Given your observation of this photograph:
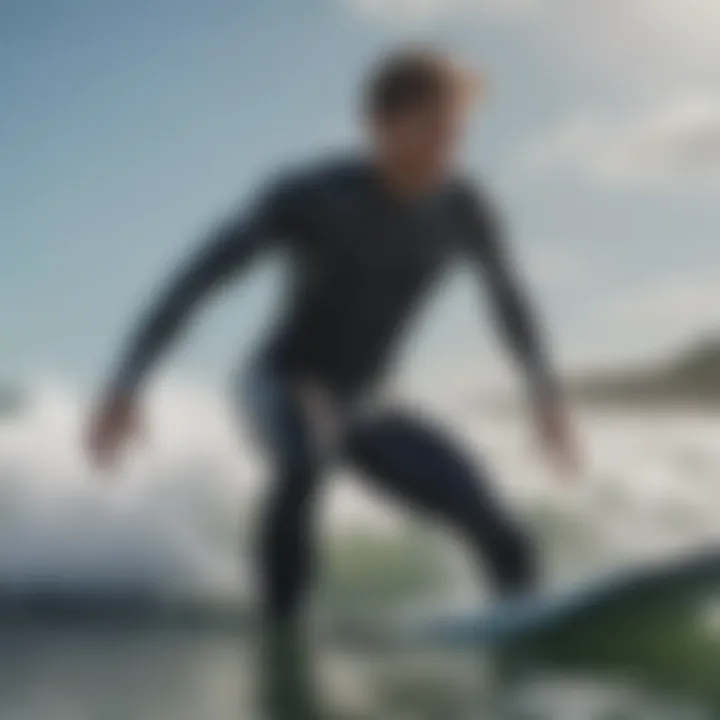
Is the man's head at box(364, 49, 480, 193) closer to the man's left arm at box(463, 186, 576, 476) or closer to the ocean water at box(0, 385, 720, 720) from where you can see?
the man's left arm at box(463, 186, 576, 476)

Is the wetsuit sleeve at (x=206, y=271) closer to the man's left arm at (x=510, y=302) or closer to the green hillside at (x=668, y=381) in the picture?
the man's left arm at (x=510, y=302)

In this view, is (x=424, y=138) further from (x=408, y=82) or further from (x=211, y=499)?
(x=211, y=499)

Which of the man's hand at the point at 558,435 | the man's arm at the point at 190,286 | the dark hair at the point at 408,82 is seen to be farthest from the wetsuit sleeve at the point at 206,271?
the man's hand at the point at 558,435

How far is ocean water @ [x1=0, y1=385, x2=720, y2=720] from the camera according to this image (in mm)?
1346

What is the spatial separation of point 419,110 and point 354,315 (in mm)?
194

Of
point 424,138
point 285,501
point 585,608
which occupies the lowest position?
point 585,608

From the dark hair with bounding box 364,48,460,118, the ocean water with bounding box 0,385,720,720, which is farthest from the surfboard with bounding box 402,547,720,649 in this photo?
the dark hair with bounding box 364,48,460,118

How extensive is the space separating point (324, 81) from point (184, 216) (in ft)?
0.59

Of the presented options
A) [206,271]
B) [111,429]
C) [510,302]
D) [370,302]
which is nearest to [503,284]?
[510,302]

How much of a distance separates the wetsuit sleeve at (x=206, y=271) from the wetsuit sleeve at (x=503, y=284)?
159mm

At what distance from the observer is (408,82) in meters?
1.43

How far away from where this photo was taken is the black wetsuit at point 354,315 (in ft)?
4.58

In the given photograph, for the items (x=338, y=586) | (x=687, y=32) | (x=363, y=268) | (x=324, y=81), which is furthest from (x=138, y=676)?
Result: (x=687, y=32)

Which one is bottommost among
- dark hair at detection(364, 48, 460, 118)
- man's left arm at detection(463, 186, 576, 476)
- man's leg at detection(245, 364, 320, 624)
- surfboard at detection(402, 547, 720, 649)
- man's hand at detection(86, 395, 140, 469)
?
surfboard at detection(402, 547, 720, 649)
